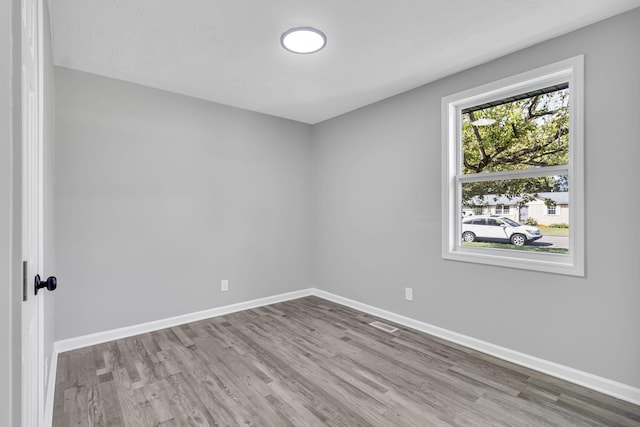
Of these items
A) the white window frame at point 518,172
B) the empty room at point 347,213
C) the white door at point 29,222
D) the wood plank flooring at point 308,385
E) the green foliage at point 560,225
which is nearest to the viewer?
the white door at point 29,222

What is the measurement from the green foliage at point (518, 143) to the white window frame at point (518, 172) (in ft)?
0.21

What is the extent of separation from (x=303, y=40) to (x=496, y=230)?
228 cm

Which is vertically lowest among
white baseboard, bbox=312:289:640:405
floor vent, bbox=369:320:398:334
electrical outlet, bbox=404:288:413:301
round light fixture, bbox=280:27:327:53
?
floor vent, bbox=369:320:398:334

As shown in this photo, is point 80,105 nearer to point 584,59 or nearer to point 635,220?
point 584,59

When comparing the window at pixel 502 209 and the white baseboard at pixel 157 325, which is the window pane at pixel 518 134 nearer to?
the window at pixel 502 209

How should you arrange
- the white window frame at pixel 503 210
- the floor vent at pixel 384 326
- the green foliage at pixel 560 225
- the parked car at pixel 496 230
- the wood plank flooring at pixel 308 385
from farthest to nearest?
the floor vent at pixel 384 326 < the white window frame at pixel 503 210 < the parked car at pixel 496 230 < the green foliage at pixel 560 225 < the wood plank flooring at pixel 308 385

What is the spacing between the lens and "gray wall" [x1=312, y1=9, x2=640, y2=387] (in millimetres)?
2131

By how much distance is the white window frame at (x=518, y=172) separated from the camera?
230 centimetres

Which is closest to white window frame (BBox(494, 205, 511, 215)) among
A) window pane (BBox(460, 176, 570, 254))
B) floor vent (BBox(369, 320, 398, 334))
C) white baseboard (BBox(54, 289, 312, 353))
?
window pane (BBox(460, 176, 570, 254))

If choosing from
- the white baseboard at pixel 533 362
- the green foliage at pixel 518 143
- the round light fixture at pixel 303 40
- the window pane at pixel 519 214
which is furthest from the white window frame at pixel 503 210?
the round light fixture at pixel 303 40

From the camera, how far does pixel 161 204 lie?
337cm

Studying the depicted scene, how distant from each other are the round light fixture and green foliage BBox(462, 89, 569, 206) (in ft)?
5.18
